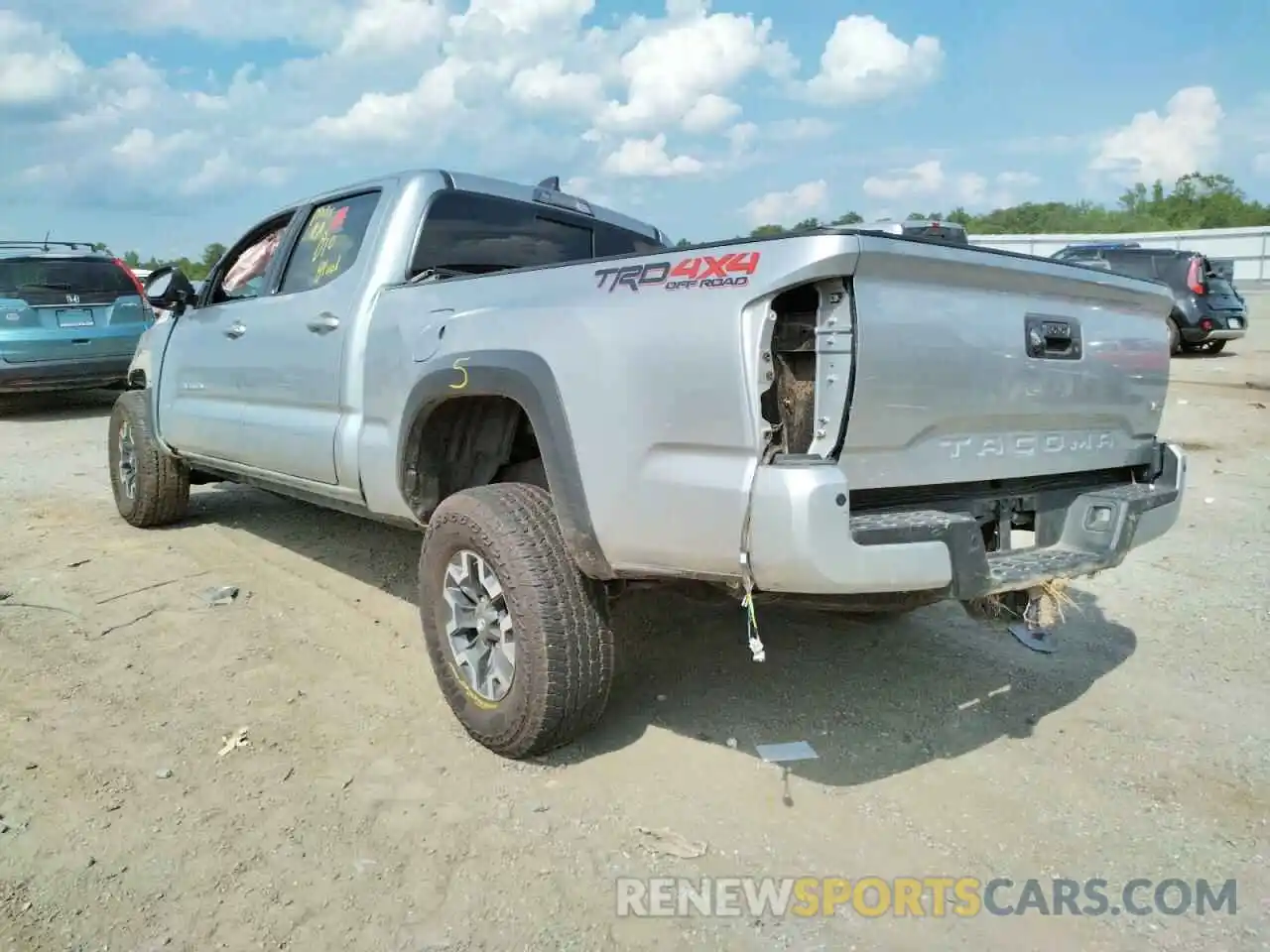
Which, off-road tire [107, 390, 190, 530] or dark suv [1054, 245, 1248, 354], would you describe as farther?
dark suv [1054, 245, 1248, 354]

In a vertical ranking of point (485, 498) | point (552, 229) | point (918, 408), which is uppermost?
point (552, 229)

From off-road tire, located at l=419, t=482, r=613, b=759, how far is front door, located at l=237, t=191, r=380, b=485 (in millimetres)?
1193

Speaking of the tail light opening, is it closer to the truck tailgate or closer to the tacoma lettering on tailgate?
the truck tailgate

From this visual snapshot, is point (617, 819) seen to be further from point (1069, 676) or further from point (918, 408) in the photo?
point (1069, 676)

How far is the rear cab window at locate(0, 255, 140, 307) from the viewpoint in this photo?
10.7 m

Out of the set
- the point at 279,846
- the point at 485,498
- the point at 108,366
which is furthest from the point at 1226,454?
the point at 108,366

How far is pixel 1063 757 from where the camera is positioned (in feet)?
10.8

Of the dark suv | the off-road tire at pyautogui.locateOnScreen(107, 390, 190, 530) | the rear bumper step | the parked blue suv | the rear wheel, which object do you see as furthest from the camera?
the rear wheel

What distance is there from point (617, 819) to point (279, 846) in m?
0.95

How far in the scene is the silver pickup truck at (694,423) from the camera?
2498 millimetres

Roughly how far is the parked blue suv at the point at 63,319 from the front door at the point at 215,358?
236 inches

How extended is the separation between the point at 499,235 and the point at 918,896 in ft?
10.1

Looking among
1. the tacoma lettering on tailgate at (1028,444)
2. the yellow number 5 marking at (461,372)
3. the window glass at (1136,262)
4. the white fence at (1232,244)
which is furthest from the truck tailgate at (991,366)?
the white fence at (1232,244)

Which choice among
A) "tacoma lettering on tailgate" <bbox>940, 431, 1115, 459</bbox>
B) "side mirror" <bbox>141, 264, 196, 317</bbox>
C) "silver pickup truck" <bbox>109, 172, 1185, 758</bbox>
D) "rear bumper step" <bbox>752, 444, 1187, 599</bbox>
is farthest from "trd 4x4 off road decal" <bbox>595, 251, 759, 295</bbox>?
"side mirror" <bbox>141, 264, 196, 317</bbox>
